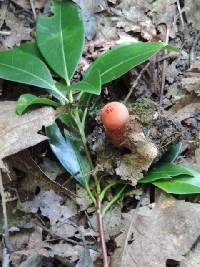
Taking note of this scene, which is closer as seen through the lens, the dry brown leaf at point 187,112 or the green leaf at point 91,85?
the green leaf at point 91,85

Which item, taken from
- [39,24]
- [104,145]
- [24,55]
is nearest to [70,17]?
[39,24]

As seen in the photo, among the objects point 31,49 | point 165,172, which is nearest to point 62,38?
point 31,49

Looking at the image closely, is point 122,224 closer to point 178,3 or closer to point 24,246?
point 24,246

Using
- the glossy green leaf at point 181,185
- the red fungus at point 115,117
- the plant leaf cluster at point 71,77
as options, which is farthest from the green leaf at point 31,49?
the glossy green leaf at point 181,185

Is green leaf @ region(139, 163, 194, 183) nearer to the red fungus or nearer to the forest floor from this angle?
the forest floor

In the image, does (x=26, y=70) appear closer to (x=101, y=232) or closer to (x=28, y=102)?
(x=28, y=102)

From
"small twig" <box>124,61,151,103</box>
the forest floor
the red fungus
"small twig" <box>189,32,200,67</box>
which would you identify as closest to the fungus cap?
the red fungus

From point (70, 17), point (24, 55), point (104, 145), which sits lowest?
point (104, 145)

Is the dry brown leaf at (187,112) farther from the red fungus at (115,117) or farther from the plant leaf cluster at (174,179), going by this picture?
the red fungus at (115,117)
